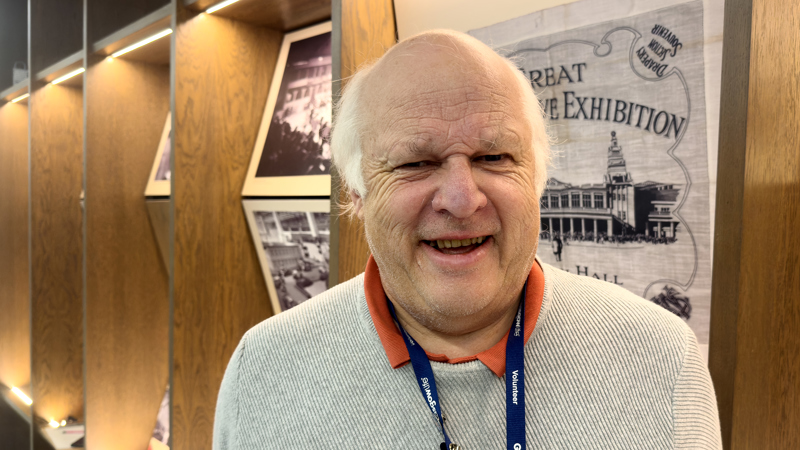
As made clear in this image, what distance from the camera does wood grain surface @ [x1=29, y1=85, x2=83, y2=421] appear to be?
327 cm

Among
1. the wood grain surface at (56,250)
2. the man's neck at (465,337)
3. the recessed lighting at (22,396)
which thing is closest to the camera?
the man's neck at (465,337)

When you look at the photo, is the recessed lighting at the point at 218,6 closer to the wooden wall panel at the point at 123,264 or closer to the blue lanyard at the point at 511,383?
the wooden wall panel at the point at 123,264

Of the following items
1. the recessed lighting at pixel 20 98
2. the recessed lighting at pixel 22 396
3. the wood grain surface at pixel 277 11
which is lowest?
the recessed lighting at pixel 22 396

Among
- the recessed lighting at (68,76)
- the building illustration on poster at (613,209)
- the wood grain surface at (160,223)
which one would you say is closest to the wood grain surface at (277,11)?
the wood grain surface at (160,223)

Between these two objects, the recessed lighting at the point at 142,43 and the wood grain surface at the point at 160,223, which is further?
the wood grain surface at the point at 160,223

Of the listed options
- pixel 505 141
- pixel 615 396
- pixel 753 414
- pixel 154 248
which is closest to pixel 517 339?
pixel 615 396

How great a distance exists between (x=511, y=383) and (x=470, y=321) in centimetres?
12

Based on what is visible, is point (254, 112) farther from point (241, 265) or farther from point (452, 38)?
point (452, 38)

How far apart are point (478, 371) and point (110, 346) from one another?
2.63 meters

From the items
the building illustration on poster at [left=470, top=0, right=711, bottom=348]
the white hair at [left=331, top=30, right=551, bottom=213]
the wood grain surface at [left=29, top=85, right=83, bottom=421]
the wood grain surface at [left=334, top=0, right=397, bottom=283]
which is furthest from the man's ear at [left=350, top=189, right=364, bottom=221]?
the wood grain surface at [left=29, top=85, right=83, bottom=421]

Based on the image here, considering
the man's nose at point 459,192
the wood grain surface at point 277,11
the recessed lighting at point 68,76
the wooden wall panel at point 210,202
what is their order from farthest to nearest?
the recessed lighting at point 68,76, the wooden wall panel at point 210,202, the wood grain surface at point 277,11, the man's nose at point 459,192

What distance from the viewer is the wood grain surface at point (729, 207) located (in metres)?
1.02

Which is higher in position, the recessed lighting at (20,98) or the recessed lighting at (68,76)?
the recessed lighting at (68,76)

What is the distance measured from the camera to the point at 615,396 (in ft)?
3.03
